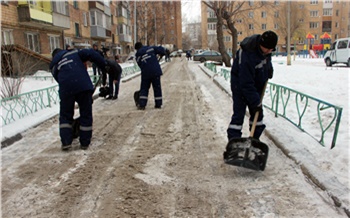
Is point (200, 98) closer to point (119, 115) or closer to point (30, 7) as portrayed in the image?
point (119, 115)

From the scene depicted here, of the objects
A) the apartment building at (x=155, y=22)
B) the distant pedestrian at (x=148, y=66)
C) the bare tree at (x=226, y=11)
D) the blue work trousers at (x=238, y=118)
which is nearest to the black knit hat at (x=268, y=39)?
the blue work trousers at (x=238, y=118)

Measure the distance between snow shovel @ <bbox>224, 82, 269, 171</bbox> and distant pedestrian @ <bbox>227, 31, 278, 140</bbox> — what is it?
1.19ft

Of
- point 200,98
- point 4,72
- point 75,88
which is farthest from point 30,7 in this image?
point 75,88

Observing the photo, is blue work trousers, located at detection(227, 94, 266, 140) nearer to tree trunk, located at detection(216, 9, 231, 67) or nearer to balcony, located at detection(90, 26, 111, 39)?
tree trunk, located at detection(216, 9, 231, 67)

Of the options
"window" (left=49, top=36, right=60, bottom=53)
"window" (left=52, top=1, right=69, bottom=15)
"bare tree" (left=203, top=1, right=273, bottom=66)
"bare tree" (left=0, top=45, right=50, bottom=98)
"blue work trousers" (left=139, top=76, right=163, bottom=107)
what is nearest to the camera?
"blue work trousers" (left=139, top=76, right=163, bottom=107)

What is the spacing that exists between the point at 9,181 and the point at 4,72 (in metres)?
7.53

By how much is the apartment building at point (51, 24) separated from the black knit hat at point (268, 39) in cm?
1443

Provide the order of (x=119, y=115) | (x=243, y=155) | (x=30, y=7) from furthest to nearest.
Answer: (x=30, y=7), (x=119, y=115), (x=243, y=155)

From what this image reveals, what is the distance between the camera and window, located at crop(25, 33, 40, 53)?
21.3 meters

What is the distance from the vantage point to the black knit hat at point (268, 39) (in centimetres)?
338

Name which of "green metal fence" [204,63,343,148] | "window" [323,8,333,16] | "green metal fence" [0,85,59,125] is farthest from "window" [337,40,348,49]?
"window" [323,8,333,16]

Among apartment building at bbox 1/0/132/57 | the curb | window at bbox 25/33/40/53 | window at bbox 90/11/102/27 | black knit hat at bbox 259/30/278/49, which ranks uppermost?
window at bbox 90/11/102/27

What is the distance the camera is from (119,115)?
705cm

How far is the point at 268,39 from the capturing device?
3.39m
